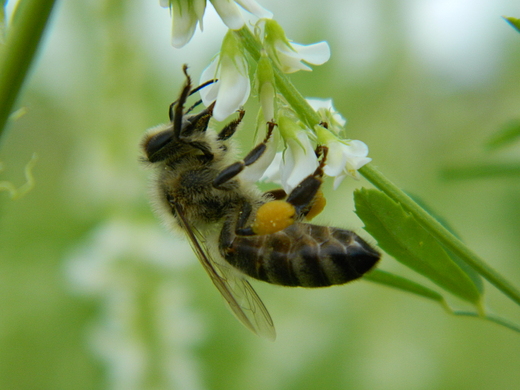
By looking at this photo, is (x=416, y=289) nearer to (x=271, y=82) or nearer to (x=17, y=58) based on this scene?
(x=271, y=82)

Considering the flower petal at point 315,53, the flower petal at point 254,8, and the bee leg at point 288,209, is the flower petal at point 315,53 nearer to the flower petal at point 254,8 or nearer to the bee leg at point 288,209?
the flower petal at point 254,8

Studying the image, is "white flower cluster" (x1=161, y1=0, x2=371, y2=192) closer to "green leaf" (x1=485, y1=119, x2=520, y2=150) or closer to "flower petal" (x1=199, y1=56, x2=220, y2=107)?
"flower petal" (x1=199, y1=56, x2=220, y2=107)

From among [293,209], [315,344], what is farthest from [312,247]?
[315,344]

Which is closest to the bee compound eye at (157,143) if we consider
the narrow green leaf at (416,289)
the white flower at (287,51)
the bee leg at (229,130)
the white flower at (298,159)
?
the bee leg at (229,130)

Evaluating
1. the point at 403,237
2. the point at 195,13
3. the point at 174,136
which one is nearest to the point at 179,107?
the point at 174,136

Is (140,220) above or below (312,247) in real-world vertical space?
below

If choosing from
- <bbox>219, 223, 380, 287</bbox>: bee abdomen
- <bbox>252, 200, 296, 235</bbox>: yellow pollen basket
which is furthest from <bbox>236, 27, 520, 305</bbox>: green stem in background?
<bbox>252, 200, 296, 235</bbox>: yellow pollen basket

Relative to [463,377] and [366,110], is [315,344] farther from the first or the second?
[366,110]

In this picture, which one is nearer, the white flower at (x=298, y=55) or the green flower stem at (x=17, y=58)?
the green flower stem at (x=17, y=58)
